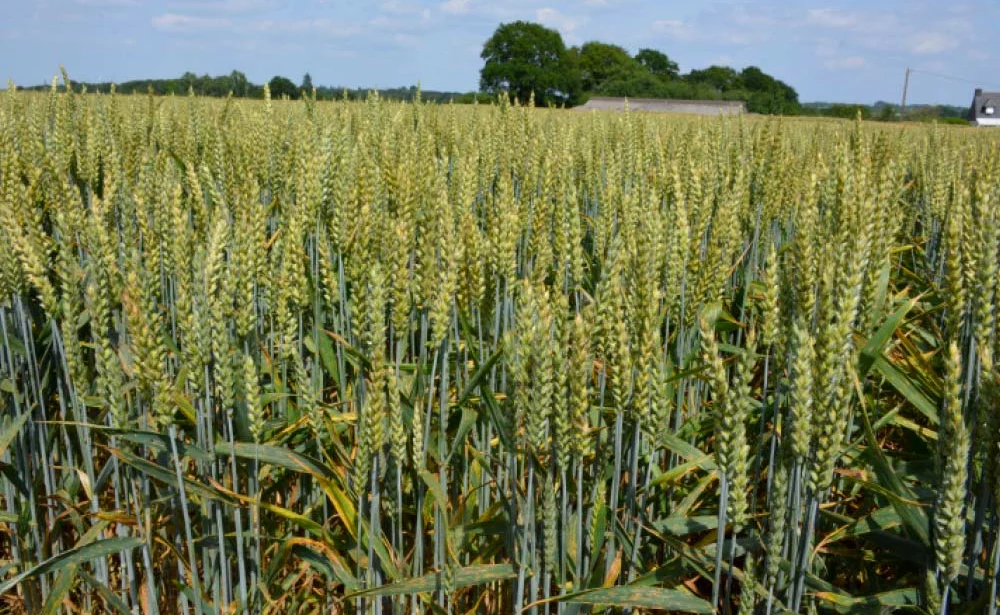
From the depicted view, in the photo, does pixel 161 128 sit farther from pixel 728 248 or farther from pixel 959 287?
pixel 959 287

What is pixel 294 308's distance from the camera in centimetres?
195

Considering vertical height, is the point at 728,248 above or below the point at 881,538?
above

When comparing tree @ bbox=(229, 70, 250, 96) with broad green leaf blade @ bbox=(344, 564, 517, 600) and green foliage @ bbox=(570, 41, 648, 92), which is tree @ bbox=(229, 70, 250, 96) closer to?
broad green leaf blade @ bbox=(344, 564, 517, 600)

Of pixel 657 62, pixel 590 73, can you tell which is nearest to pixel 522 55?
pixel 590 73

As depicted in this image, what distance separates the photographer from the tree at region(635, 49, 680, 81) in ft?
239

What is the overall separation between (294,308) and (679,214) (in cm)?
100

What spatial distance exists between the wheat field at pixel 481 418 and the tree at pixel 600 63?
216ft

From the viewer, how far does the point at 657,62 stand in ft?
241

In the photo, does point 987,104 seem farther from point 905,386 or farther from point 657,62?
point 905,386


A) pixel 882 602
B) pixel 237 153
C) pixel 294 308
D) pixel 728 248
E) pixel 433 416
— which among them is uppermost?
pixel 237 153

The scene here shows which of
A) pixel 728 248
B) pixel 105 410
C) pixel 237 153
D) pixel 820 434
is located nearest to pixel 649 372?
pixel 820 434

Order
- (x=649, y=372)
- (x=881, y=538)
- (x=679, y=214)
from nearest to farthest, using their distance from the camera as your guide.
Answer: (x=649, y=372) → (x=881, y=538) → (x=679, y=214)

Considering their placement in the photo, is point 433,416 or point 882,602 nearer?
point 882,602

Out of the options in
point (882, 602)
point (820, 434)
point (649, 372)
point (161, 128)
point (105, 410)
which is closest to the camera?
point (820, 434)
